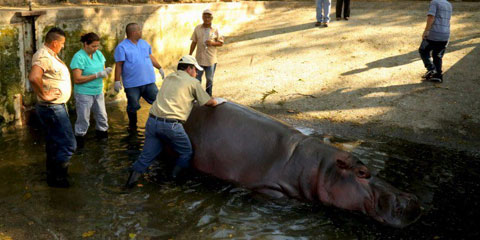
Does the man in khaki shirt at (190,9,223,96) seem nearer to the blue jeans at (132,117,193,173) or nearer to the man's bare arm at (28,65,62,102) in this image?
the blue jeans at (132,117,193,173)

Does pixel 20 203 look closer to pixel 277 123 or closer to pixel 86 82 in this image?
pixel 86 82

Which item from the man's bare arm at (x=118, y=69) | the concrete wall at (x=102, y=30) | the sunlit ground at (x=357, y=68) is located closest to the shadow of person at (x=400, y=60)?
the sunlit ground at (x=357, y=68)

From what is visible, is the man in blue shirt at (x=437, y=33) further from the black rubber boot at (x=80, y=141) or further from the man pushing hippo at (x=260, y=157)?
the black rubber boot at (x=80, y=141)

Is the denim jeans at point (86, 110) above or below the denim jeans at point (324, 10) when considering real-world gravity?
below

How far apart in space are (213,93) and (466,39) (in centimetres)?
577

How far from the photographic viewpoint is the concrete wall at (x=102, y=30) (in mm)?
7594

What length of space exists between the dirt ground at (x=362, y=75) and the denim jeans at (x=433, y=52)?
0.36 metres

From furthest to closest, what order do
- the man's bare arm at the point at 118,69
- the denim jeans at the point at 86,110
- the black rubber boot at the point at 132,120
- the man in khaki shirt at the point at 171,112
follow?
the black rubber boot at the point at 132,120, the man's bare arm at the point at 118,69, the denim jeans at the point at 86,110, the man in khaki shirt at the point at 171,112

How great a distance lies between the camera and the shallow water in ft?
15.9

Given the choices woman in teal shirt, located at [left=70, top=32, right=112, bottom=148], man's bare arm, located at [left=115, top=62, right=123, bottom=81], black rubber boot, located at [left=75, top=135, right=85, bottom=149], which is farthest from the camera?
man's bare arm, located at [left=115, top=62, right=123, bottom=81]

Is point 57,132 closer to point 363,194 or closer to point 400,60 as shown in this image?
point 363,194

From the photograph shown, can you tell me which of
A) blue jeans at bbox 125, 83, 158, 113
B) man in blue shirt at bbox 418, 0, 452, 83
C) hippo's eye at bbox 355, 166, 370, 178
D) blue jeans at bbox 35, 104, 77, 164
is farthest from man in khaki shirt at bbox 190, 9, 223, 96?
hippo's eye at bbox 355, 166, 370, 178

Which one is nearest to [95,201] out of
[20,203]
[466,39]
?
[20,203]

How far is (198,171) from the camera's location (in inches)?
247
